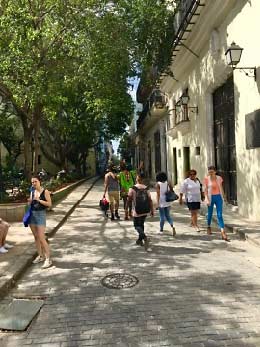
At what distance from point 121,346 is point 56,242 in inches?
201

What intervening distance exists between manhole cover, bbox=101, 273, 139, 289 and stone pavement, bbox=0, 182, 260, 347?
0.32 ft

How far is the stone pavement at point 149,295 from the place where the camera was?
397cm

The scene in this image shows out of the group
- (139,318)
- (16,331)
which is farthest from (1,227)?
(139,318)

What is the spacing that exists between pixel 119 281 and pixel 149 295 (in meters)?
0.73

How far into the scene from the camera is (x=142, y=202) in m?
7.60

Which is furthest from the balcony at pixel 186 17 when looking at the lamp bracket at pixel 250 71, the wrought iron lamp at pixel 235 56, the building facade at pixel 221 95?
the lamp bracket at pixel 250 71

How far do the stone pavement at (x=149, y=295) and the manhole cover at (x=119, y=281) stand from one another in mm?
99

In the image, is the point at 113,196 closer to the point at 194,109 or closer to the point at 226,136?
the point at 226,136

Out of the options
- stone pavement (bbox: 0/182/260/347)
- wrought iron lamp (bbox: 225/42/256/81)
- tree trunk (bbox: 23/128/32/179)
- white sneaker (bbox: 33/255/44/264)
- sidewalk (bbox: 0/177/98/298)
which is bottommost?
stone pavement (bbox: 0/182/260/347)

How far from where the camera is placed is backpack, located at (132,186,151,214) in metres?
7.58

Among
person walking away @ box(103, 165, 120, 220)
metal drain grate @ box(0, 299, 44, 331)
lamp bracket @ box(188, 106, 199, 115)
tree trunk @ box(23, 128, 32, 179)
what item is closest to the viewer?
metal drain grate @ box(0, 299, 44, 331)

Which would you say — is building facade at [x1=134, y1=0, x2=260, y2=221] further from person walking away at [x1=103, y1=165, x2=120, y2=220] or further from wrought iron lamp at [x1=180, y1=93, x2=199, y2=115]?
person walking away at [x1=103, y1=165, x2=120, y2=220]

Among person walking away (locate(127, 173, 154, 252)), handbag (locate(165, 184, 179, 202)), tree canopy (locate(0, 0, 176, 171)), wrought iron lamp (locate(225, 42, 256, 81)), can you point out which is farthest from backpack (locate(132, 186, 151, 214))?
tree canopy (locate(0, 0, 176, 171))

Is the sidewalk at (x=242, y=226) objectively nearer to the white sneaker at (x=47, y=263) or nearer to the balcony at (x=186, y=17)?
the white sneaker at (x=47, y=263)
